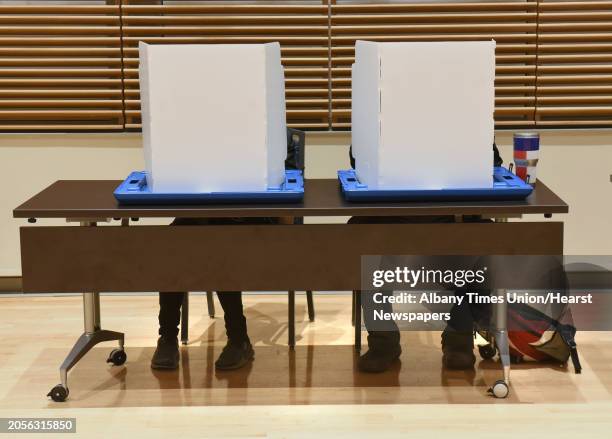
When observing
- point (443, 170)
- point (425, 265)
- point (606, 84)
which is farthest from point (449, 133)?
point (606, 84)

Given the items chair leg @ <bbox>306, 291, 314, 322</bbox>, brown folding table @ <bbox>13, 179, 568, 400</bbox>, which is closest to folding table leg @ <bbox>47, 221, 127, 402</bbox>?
brown folding table @ <bbox>13, 179, 568, 400</bbox>

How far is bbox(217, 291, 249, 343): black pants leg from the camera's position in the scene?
4.30 metres

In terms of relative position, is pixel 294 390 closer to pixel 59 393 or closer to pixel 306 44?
pixel 59 393

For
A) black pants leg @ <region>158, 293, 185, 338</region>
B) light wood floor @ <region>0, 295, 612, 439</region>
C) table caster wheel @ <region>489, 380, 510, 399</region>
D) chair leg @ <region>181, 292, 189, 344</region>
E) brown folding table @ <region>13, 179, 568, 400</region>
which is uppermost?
brown folding table @ <region>13, 179, 568, 400</region>

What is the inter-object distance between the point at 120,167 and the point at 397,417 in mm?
2273

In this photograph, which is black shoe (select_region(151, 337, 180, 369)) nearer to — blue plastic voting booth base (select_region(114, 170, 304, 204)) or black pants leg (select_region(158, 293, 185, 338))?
black pants leg (select_region(158, 293, 185, 338))

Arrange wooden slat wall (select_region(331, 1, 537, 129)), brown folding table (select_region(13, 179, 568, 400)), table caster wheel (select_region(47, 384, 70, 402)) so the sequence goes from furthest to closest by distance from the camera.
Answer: wooden slat wall (select_region(331, 1, 537, 129)) < table caster wheel (select_region(47, 384, 70, 402)) < brown folding table (select_region(13, 179, 568, 400))

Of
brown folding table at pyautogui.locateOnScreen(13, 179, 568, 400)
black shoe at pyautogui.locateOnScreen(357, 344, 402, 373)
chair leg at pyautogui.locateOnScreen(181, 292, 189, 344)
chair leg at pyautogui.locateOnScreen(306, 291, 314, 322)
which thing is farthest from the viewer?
chair leg at pyautogui.locateOnScreen(306, 291, 314, 322)

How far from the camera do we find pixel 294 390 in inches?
158

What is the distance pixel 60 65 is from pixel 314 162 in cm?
143

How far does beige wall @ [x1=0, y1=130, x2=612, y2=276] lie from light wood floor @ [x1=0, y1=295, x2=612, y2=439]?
0.82m

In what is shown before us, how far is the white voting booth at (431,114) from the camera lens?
142 inches

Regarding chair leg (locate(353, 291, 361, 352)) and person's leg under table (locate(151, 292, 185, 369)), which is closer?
person's leg under table (locate(151, 292, 185, 369))

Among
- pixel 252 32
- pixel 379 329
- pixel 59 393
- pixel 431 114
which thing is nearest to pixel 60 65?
pixel 252 32
